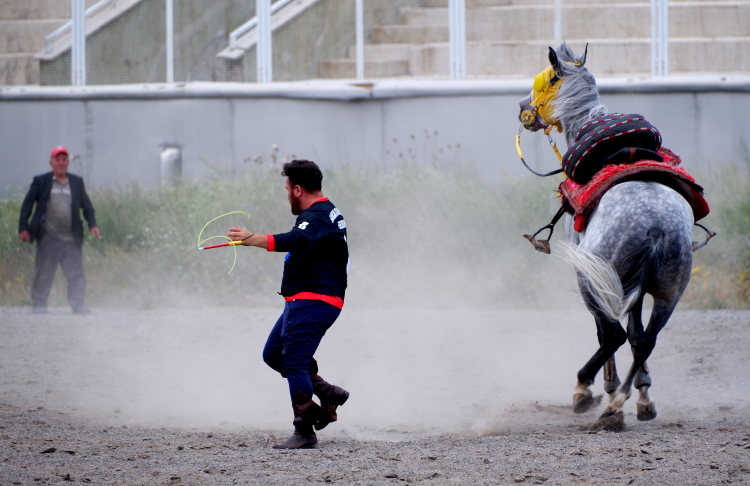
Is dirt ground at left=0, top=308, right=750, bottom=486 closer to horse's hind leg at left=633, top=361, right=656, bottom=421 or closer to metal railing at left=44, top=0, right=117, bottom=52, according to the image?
horse's hind leg at left=633, top=361, right=656, bottom=421

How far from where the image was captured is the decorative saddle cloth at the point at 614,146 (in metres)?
4.45

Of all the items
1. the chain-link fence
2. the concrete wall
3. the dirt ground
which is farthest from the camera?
the chain-link fence

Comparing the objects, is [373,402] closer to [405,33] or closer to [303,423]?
[303,423]

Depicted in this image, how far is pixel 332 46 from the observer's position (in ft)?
38.4

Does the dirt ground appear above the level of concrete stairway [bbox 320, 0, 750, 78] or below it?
below

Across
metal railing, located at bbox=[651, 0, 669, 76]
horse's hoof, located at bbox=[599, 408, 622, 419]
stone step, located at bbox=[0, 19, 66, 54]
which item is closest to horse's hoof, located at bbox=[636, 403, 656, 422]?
horse's hoof, located at bbox=[599, 408, 622, 419]

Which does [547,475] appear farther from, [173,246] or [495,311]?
[173,246]

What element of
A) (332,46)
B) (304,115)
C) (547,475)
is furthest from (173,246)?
(547,475)

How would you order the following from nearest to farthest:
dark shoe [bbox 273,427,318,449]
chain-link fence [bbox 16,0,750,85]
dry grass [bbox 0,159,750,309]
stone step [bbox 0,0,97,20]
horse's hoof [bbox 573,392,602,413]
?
1. dark shoe [bbox 273,427,318,449]
2. horse's hoof [bbox 573,392,602,413]
3. dry grass [bbox 0,159,750,309]
4. chain-link fence [bbox 16,0,750,85]
5. stone step [bbox 0,0,97,20]

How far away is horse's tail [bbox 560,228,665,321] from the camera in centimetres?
408

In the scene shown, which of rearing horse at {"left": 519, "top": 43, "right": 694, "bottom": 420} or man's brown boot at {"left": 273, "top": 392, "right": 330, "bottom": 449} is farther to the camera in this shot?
rearing horse at {"left": 519, "top": 43, "right": 694, "bottom": 420}

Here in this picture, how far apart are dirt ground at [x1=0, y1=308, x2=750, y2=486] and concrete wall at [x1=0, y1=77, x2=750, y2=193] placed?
326cm

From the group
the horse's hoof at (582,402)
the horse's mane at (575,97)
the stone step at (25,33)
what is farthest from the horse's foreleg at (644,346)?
the stone step at (25,33)

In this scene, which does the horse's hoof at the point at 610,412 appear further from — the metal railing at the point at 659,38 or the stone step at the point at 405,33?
the stone step at the point at 405,33
